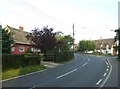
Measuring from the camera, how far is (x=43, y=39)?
4403 centimetres

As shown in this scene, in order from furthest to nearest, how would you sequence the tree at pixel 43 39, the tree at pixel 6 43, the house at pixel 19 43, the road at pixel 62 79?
the house at pixel 19 43
the tree at pixel 43 39
the tree at pixel 6 43
the road at pixel 62 79

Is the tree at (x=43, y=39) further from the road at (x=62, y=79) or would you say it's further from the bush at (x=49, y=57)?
the road at (x=62, y=79)

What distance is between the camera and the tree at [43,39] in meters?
44.0

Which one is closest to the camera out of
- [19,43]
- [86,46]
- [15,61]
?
[15,61]

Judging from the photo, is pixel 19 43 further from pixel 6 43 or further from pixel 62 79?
pixel 62 79

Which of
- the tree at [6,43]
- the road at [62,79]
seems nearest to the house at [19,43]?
the tree at [6,43]

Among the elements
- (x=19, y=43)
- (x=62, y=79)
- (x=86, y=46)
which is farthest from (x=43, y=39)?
(x=86, y=46)

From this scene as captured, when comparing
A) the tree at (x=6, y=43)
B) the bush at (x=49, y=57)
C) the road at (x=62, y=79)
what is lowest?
the road at (x=62, y=79)

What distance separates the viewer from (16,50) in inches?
2079

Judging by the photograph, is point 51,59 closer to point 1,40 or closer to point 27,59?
point 1,40

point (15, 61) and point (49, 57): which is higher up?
point (15, 61)

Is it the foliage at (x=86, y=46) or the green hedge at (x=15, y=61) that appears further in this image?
the foliage at (x=86, y=46)

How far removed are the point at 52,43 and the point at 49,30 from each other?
108 inches

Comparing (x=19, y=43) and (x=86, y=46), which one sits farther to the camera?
(x=86, y=46)
